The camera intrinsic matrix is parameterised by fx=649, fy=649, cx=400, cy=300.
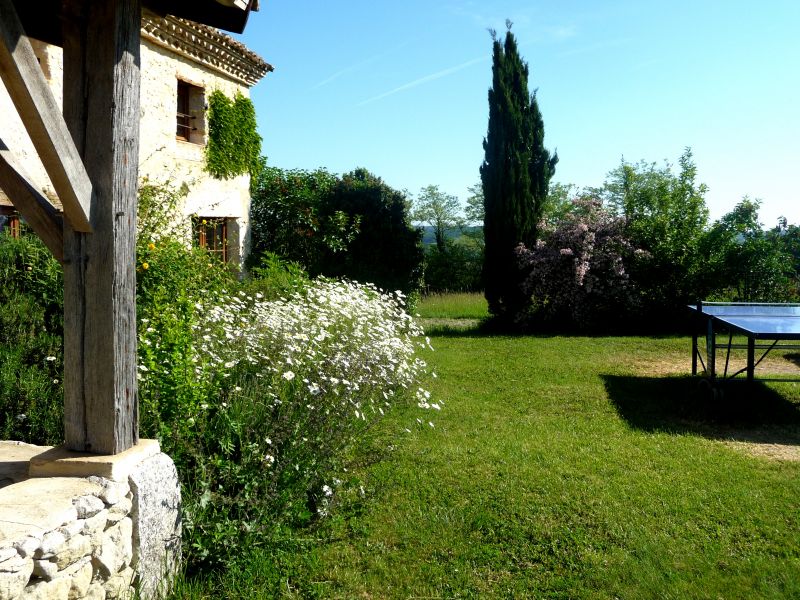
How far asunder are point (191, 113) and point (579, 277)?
25.9 ft

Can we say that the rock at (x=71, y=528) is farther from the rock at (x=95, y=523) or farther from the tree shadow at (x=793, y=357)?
the tree shadow at (x=793, y=357)

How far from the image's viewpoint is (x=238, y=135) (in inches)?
484

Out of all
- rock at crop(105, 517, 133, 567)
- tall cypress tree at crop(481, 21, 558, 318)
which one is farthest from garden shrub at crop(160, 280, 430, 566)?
tall cypress tree at crop(481, 21, 558, 318)

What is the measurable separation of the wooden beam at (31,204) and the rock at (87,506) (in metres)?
1.12

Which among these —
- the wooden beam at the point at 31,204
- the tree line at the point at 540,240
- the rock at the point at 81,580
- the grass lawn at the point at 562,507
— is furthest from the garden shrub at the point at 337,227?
the rock at the point at 81,580

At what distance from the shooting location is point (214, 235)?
11.8 metres

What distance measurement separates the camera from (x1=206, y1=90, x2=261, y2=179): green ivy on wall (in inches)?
456

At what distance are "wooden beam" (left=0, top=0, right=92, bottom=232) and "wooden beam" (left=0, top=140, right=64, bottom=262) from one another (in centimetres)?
18

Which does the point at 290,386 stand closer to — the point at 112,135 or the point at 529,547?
the point at 529,547

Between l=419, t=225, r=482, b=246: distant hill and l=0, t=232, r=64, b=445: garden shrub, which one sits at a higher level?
l=419, t=225, r=482, b=246: distant hill

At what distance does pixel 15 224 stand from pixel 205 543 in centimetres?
608

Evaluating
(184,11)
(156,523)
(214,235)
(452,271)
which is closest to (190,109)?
(214,235)

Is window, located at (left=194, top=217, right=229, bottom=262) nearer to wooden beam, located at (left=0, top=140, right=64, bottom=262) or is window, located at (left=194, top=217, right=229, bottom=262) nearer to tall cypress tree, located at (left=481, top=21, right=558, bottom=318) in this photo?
tall cypress tree, located at (left=481, top=21, right=558, bottom=318)

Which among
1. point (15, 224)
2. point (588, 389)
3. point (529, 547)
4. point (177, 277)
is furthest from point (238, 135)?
point (529, 547)
